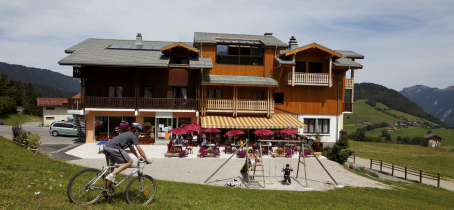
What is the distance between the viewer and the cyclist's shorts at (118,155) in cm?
657

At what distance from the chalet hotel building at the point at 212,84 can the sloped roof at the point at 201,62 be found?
9 cm

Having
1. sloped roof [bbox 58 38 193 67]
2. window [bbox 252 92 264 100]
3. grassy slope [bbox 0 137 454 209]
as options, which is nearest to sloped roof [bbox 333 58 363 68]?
window [bbox 252 92 264 100]

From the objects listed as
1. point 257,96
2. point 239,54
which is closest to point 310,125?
point 257,96

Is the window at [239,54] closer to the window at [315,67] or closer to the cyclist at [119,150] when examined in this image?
the window at [315,67]

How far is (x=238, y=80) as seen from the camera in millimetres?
25000

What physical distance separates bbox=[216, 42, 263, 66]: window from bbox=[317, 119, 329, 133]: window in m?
9.00

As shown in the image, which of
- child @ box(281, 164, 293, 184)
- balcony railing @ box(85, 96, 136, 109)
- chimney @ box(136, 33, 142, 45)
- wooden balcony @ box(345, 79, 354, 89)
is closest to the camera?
child @ box(281, 164, 293, 184)

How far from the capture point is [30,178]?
8039mm

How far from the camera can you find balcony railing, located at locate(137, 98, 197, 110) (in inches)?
937

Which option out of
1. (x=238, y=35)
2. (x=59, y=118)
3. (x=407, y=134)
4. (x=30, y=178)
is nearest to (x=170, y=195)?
(x=30, y=178)

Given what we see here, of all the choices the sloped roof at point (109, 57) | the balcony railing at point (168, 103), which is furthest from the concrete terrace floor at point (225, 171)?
the sloped roof at point (109, 57)

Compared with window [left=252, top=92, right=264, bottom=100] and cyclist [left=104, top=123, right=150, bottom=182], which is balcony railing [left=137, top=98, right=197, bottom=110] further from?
cyclist [left=104, top=123, right=150, bottom=182]

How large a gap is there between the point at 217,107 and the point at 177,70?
5.02m

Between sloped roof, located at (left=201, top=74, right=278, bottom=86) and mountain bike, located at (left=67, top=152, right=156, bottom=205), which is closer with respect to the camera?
mountain bike, located at (left=67, top=152, right=156, bottom=205)
